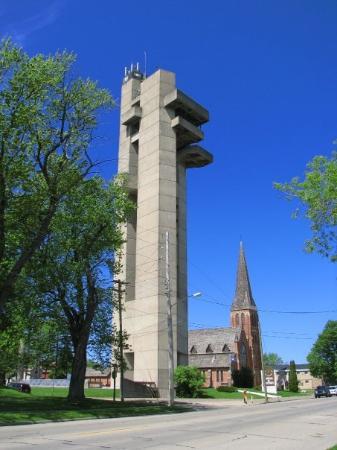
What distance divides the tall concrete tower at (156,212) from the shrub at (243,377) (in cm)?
3730

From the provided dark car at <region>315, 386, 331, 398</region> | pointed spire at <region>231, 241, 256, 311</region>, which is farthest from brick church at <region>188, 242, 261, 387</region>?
dark car at <region>315, 386, 331, 398</region>

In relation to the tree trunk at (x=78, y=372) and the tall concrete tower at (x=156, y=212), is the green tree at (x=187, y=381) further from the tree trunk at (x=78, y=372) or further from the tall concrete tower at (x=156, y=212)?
the tree trunk at (x=78, y=372)

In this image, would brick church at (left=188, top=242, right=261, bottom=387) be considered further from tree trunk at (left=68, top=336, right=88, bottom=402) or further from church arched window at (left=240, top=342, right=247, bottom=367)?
tree trunk at (left=68, top=336, right=88, bottom=402)

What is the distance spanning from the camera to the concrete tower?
97.9 meters

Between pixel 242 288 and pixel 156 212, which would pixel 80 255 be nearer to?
pixel 156 212

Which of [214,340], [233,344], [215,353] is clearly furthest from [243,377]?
[214,340]

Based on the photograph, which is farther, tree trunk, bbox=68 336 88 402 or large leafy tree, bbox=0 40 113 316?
tree trunk, bbox=68 336 88 402

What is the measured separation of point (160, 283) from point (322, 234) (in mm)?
→ 35486

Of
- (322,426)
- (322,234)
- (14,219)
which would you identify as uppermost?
(14,219)

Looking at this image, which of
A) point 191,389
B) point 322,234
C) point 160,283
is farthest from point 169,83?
point 322,234

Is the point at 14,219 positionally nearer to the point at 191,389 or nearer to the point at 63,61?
the point at 63,61

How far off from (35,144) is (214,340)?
78.9 m

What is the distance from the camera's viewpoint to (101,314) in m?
37.0

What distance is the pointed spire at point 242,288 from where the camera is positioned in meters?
103
